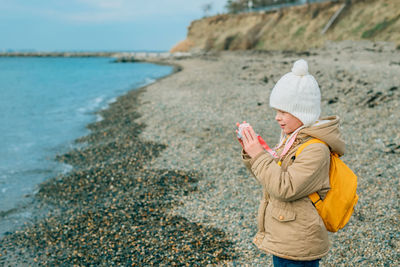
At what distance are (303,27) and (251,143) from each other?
44.6m

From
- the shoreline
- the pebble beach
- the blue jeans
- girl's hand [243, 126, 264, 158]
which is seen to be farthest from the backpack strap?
the shoreline

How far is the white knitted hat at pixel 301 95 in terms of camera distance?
2.74 m

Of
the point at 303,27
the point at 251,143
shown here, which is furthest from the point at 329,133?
the point at 303,27

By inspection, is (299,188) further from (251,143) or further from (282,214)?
(251,143)

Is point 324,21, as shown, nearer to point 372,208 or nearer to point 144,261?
→ point 372,208

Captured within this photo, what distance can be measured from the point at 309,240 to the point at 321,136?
90 centimetres

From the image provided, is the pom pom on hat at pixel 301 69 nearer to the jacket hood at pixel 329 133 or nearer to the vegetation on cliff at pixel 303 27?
the jacket hood at pixel 329 133

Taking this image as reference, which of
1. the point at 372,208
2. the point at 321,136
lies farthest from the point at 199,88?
the point at 321,136

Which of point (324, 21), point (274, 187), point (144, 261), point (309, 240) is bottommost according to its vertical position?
point (144, 261)

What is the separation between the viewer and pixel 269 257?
529 centimetres

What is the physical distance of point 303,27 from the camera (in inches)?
1683

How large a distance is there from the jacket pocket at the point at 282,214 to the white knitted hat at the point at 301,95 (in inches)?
Result: 31.0

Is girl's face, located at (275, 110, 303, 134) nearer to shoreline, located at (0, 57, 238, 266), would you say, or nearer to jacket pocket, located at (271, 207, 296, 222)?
jacket pocket, located at (271, 207, 296, 222)

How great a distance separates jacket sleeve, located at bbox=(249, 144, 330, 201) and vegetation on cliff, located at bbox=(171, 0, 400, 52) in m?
25.9
